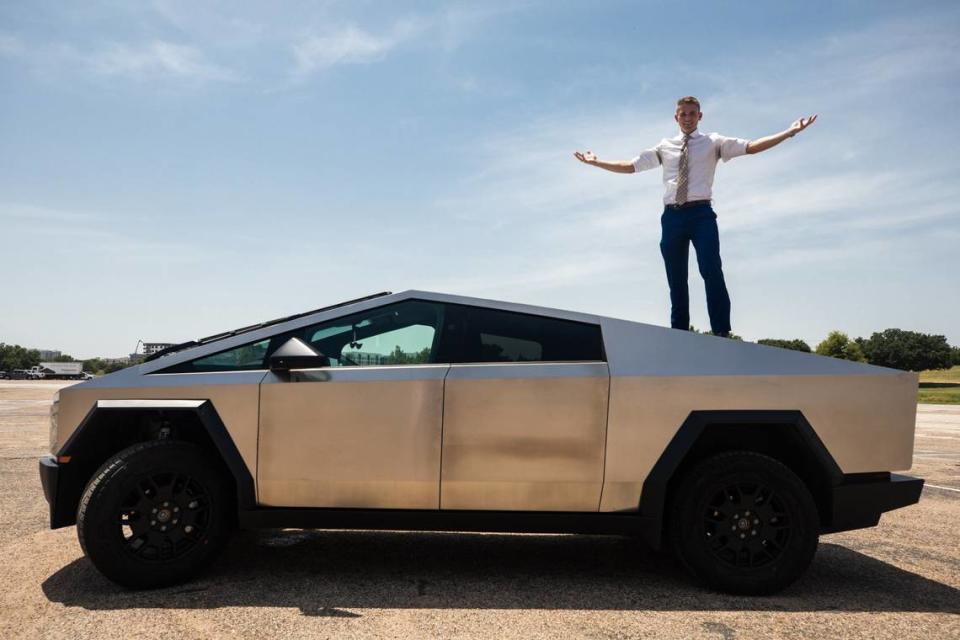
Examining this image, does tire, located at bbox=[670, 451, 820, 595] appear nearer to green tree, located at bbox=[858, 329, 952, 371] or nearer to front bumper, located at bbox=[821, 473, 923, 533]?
front bumper, located at bbox=[821, 473, 923, 533]

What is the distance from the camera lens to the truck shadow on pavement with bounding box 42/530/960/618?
10.7 feet

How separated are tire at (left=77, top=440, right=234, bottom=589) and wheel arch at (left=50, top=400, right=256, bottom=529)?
130mm

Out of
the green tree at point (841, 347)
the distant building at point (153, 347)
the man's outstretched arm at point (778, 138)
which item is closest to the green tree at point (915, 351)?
the green tree at point (841, 347)

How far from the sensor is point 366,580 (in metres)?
3.60

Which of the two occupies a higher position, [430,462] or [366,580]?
[430,462]

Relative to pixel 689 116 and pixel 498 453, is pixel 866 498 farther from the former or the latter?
pixel 689 116

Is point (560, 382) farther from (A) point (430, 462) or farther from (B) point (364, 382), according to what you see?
(B) point (364, 382)

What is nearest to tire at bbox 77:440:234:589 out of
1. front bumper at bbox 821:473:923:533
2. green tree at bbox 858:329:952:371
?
front bumper at bbox 821:473:923:533

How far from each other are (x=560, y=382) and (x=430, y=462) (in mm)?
757

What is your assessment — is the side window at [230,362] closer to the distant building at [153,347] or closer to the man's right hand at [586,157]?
the distant building at [153,347]

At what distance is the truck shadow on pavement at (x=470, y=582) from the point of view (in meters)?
3.27

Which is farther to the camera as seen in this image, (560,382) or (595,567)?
(595,567)

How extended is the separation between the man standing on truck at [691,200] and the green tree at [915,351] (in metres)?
81.1

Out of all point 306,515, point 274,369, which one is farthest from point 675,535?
point 274,369
